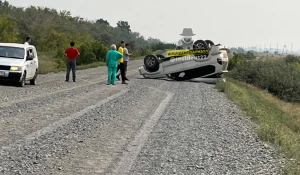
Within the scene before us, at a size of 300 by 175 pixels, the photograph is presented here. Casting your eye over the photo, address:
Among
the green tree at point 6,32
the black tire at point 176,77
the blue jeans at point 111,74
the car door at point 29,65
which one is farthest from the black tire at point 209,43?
the green tree at point 6,32

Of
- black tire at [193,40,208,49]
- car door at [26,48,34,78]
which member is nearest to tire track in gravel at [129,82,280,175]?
car door at [26,48,34,78]

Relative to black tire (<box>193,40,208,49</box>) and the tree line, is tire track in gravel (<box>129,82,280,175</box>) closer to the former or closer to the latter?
black tire (<box>193,40,208,49</box>)

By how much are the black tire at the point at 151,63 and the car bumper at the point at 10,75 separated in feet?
32.4

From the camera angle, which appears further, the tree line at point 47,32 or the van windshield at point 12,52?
the tree line at point 47,32

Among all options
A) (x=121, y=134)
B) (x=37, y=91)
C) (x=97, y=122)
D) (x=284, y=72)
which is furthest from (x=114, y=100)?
(x=284, y=72)

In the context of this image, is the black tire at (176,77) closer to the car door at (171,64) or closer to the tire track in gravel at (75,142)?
the car door at (171,64)

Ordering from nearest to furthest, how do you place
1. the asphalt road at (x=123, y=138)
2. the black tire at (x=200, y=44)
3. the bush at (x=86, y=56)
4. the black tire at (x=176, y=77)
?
the asphalt road at (x=123, y=138) → the black tire at (x=200, y=44) → the black tire at (x=176, y=77) → the bush at (x=86, y=56)

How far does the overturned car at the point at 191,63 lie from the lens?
88.5ft

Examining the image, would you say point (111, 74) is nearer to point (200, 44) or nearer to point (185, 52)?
point (185, 52)

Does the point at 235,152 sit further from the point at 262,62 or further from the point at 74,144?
the point at 262,62

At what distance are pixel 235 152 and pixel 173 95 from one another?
34.9 feet

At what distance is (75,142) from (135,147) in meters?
1.01

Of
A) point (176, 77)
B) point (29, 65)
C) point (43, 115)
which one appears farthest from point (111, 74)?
point (43, 115)

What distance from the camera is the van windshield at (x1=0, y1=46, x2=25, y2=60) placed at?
20531mm
